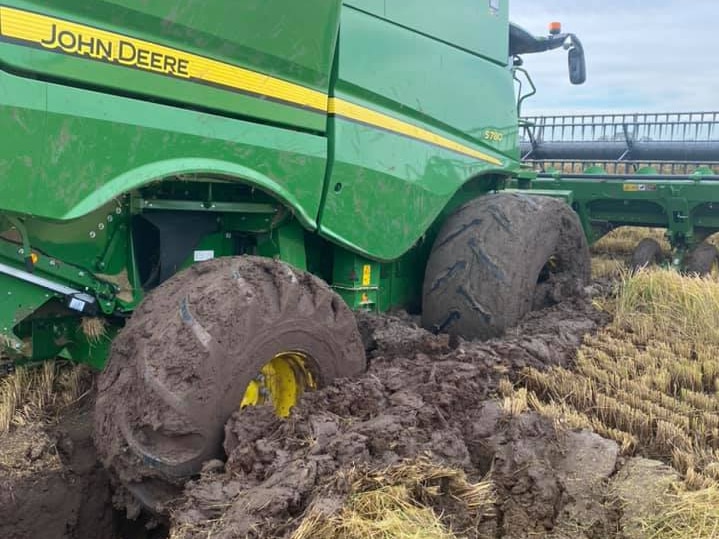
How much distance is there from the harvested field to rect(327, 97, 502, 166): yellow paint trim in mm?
974

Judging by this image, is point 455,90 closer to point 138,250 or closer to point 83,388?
point 138,250

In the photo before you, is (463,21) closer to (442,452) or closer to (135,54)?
(135,54)

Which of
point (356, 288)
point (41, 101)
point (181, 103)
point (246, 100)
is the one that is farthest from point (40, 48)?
point (356, 288)

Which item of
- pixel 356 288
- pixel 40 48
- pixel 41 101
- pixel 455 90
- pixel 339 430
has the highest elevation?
pixel 455 90

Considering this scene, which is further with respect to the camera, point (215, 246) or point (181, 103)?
point (215, 246)

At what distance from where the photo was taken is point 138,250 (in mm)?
2953

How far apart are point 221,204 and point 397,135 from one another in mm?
1149

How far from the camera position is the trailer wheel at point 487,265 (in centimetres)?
418

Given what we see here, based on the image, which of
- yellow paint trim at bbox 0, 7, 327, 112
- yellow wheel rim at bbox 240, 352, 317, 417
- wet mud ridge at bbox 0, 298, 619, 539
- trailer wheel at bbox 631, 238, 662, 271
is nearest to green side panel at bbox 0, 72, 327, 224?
yellow paint trim at bbox 0, 7, 327, 112

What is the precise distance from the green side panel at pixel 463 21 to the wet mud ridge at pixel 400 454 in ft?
5.92

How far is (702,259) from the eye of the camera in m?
7.96

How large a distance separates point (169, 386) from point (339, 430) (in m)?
0.58

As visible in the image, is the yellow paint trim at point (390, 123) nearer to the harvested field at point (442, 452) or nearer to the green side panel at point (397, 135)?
the green side panel at point (397, 135)

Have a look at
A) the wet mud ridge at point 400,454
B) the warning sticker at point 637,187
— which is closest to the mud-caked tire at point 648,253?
the warning sticker at point 637,187
